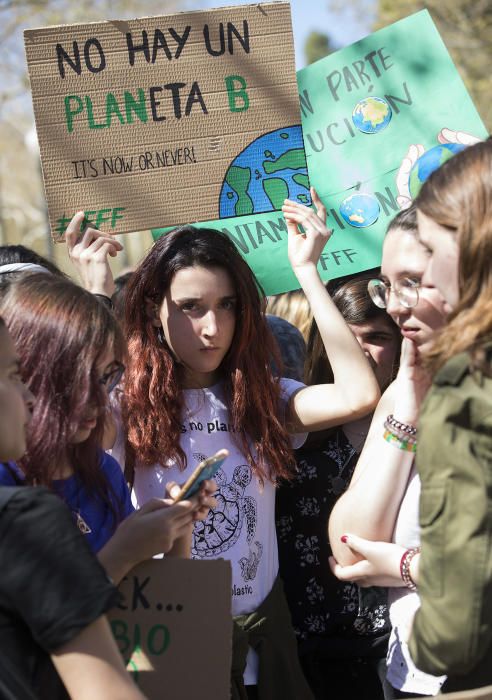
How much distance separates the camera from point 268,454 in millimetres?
2561

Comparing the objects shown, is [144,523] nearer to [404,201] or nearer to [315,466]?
[315,466]

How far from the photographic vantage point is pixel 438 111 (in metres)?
3.15

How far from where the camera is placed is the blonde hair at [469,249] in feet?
4.83

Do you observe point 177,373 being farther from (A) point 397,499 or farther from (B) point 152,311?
(A) point 397,499

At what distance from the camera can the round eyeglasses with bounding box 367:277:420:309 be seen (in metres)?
2.07

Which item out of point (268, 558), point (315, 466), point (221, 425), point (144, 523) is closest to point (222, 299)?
point (221, 425)

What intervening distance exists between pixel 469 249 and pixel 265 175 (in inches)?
54.4

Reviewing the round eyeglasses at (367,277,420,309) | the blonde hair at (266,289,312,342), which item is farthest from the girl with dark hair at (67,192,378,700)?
the blonde hair at (266,289,312,342)

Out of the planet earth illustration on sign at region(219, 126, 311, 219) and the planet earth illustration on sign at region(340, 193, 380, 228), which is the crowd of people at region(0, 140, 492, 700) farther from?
the planet earth illustration on sign at region(340, 193, 380, 228)

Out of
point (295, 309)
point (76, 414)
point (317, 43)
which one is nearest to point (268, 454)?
point (76, 414)

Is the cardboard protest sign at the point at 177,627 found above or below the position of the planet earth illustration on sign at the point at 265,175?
below

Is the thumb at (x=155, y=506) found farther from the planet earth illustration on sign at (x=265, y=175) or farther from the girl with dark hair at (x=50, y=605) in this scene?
the planet earth illustration on sign at (x=265, y=175)

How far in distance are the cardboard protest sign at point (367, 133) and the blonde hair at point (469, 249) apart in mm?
1518

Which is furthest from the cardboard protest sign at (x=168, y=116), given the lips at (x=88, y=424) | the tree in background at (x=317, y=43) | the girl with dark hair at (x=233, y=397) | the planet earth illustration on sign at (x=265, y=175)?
the tree in background at (x=317, y=43)
